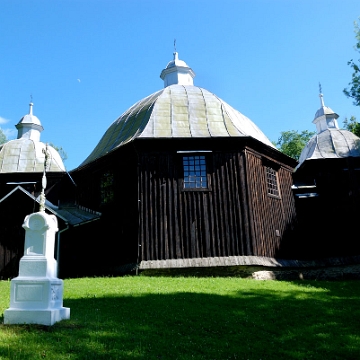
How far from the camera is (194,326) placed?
6680 millimetres

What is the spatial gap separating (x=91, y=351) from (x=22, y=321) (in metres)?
1.70

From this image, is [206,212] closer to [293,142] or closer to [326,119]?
[326,119]

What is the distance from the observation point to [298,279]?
44.6 ft

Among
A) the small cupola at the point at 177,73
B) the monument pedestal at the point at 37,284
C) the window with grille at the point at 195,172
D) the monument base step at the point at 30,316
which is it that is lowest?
the monument base step at the point at 30,316

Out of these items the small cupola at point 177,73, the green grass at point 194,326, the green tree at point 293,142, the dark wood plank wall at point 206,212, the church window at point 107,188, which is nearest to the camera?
the green grass at point 194,326

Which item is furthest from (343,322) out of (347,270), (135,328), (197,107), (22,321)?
(197,107)

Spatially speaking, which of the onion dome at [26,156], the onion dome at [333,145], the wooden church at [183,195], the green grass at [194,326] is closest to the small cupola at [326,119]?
the onion dome at [333,145]

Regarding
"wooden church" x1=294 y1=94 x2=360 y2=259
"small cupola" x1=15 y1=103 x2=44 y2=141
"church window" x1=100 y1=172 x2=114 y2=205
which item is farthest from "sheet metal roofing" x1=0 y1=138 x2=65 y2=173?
"wooden church" x1=294 y1=94 x2=360 y2=259

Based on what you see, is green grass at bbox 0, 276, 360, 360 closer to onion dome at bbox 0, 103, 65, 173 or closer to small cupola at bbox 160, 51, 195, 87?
onion dome at bbox 0, 103, 65, 173

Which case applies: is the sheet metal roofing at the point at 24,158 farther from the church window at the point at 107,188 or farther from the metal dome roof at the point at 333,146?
the metal dome roof at the point at 333,146

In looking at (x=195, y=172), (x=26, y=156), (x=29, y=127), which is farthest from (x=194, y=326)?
(x=29, y=127)

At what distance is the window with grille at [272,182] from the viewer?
15555 mm

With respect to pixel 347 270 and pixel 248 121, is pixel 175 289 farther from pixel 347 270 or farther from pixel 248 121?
pixel 248 121

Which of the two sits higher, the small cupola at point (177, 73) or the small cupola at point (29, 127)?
the small cupola at point (177, 73)
